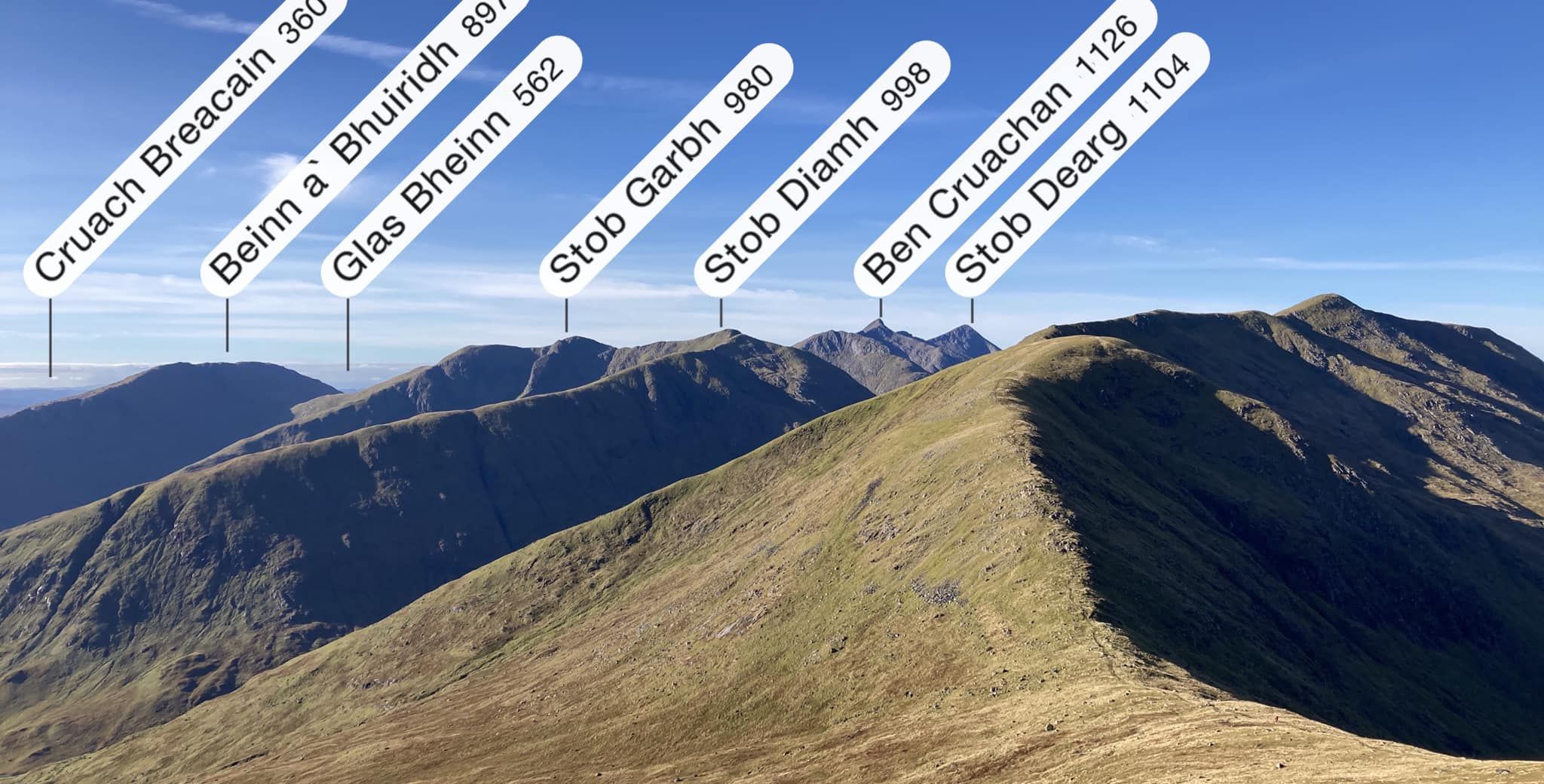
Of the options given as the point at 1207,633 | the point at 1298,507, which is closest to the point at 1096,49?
the point at 1207,633

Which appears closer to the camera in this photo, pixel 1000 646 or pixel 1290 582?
pixel 1000 646

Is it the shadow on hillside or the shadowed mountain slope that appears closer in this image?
the shadowed mountain slope

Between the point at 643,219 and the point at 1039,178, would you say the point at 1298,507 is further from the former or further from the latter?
the point at 643,219

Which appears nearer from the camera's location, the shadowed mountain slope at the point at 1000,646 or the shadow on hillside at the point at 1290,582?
the shadowed mountain slope at the point at 1000,646

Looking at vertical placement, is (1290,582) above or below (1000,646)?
below
